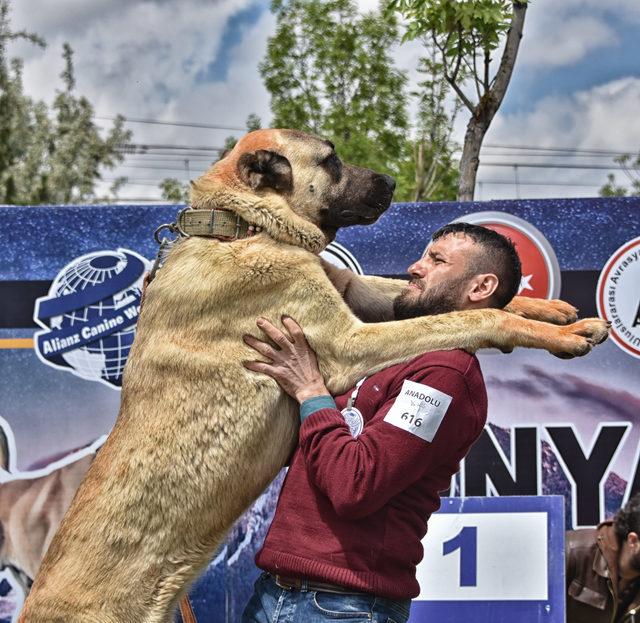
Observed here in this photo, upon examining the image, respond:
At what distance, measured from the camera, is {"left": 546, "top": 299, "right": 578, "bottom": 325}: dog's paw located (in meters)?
3.29

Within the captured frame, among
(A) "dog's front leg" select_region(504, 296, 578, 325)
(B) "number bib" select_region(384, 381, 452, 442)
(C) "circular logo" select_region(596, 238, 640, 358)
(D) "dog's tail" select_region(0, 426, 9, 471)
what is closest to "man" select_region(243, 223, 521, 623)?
(B) "number bib" select_region(384, 381, 452, 442)

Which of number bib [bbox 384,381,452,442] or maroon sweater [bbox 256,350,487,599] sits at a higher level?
number bib [bbox 384,381,452,442]

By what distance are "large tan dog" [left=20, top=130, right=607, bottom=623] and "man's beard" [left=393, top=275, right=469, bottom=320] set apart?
0.45ft

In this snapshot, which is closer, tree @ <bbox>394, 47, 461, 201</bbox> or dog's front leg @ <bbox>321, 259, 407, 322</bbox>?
dog's front leg @ <bbox>321, 259, 407, 322</bbox>

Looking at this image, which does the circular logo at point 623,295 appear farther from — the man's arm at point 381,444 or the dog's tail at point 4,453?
the dog's tail at point 4,453

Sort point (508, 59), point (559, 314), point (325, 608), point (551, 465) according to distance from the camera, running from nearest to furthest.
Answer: point (325, 608)
point (559, 314)
point (551, 465)
point (508, 59)

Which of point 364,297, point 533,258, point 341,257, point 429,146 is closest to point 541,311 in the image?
point 364,297

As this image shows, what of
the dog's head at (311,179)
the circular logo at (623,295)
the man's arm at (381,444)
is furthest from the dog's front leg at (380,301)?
the circular logo at (623,295)

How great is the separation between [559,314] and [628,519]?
1.80m

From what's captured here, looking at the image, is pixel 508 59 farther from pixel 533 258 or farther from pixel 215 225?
pixel 215 225

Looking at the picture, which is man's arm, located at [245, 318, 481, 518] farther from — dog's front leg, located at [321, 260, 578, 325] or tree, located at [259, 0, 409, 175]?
tree, located at [259, 0, 409, 175]

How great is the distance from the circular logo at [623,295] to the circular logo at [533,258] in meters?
0.25

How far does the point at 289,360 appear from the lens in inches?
111

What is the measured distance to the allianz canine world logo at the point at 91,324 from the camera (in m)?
4.95
